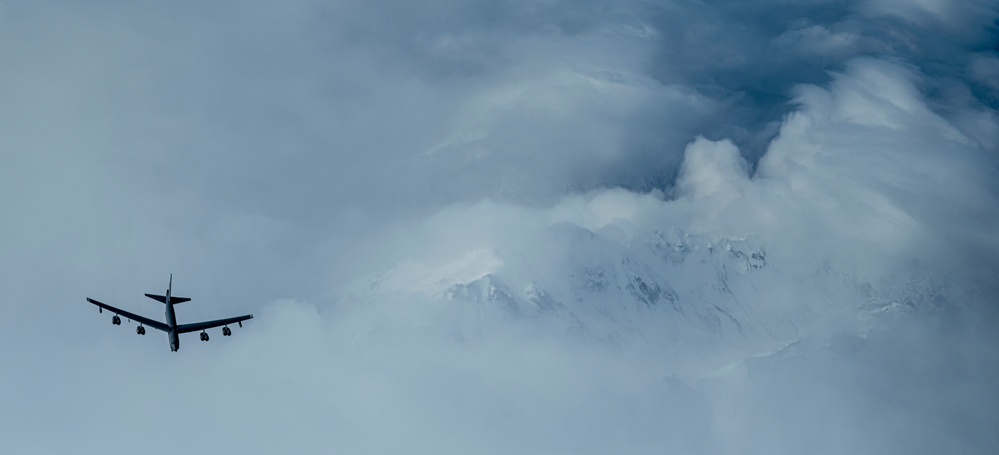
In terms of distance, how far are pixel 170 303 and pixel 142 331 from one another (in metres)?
6.66

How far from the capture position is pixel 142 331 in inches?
6900

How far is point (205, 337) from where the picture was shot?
178m

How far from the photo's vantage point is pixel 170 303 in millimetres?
176250

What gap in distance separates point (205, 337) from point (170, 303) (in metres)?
8.50

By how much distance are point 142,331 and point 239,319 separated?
54.1ft

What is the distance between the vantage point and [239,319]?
178 meters

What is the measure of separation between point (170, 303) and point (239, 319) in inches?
477
